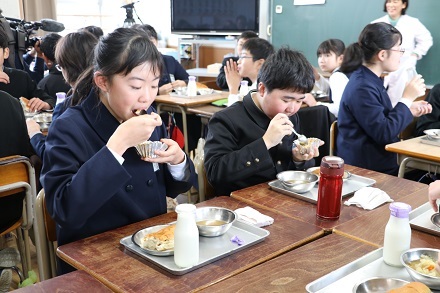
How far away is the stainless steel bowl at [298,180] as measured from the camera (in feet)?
5.91

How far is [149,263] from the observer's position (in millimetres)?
1240

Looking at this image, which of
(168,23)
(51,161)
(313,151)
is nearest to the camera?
(51,161)

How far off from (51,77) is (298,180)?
2.74 m

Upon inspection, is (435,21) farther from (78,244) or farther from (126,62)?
(78,244)

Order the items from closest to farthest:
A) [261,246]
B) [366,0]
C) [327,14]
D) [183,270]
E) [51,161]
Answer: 1. [183,270]
2. [261,246]
3. [51,161]
4. [366,0]
5. [327,14]

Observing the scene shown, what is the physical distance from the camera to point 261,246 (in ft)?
4.44

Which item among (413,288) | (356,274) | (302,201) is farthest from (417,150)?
(413,288)

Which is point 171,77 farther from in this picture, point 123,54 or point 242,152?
point 123,54

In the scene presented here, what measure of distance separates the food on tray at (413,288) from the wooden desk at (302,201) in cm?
46

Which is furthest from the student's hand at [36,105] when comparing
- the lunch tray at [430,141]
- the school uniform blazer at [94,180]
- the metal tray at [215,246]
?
the lunch tray at [430,141]

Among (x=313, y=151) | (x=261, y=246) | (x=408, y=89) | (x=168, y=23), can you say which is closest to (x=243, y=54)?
(x=408, y=89)

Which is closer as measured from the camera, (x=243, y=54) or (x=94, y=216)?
(x=94, y=216)

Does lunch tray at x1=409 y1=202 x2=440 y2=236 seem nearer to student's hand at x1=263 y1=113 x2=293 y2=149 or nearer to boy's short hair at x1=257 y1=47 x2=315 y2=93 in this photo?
student's hand at x1=263 y1=113 x2=293 y2=149

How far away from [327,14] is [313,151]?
4.65m
